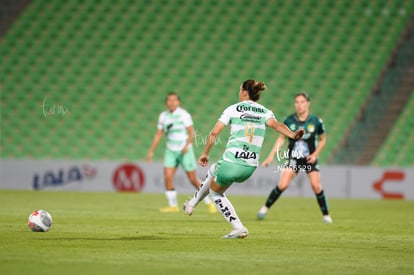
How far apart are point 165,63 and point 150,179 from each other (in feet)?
13.7

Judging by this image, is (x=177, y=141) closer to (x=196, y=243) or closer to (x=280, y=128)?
(x=280, y=128)

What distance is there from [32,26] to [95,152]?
480 cm

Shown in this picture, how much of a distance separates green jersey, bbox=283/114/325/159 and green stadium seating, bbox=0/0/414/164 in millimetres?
8988

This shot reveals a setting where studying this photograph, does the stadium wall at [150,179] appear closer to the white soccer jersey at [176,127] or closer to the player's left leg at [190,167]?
the white soccer jersey at [176,127]

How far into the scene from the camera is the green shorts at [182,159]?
1634cm

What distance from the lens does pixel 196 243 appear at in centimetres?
940

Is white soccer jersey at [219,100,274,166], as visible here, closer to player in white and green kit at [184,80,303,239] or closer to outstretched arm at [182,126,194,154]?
player in white and green kit at [184,80,303,239]

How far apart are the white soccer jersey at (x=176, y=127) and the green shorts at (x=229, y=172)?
22.2 feet

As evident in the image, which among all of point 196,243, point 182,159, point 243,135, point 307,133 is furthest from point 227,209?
point 182,159

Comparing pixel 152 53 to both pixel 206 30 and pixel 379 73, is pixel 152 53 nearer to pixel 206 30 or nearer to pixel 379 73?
pixel 206 30

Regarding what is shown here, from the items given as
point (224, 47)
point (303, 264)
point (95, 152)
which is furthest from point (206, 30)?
point (303, 264)

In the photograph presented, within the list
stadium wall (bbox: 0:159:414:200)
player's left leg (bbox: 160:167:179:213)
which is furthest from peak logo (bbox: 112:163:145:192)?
player's left leg (bbox: 160:167:179:213)

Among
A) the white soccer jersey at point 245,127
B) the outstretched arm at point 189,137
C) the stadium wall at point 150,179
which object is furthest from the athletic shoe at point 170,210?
the white soccer jersey at point 245,127

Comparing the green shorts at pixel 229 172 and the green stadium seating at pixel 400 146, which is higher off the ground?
the green stadium seating at pixel 400 146
